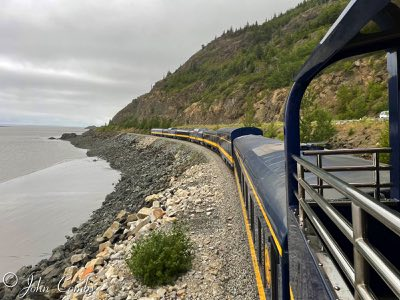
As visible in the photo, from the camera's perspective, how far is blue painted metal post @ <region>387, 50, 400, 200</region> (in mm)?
3990

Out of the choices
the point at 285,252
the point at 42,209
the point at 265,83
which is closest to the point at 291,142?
the point at 285,252

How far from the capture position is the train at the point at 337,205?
1.47m

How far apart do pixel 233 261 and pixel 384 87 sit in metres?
41.8

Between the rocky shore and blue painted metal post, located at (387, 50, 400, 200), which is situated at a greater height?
blue painted metal post, located at (387, 50, 400, 200)

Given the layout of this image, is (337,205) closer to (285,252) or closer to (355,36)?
(285,252)

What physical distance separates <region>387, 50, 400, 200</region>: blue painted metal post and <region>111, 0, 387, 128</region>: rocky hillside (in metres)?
0.27

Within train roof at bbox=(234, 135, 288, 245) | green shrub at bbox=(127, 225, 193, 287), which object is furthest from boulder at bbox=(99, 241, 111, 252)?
train roof at bbox=(234, 135, 288, 245)

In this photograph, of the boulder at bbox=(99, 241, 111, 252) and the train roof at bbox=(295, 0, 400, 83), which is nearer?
the train roof at bbox=(295, 0, 400, 83)

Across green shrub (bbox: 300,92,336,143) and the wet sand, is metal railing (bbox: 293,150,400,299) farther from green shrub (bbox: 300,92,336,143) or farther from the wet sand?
green shrub (bbox: 300,92,336,143)

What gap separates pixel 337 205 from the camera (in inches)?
142

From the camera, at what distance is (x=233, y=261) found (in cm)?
781

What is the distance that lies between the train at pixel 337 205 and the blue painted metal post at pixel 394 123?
11 mm

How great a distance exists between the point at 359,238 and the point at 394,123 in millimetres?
3313

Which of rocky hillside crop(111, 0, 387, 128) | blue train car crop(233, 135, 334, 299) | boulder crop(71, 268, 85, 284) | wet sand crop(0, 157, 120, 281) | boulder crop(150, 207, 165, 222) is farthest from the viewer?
rocky hillside crop(111, 0, 387, 128)
